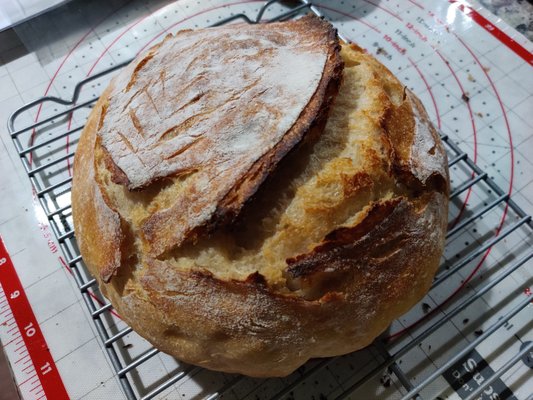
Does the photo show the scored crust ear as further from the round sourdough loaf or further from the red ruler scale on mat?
the red ruler scale on mat

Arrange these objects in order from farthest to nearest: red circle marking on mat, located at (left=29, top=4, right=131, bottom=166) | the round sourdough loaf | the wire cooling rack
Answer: red circle marking on mat, located at (left=29, top=4, right=131, bottom=166) < the wire cooling rack < the round sourdough loaf

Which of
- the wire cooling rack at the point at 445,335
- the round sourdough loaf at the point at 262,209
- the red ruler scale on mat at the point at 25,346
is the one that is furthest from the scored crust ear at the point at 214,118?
the red ruler scale on mat at the point at 25,346

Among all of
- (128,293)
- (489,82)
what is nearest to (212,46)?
(128,293)

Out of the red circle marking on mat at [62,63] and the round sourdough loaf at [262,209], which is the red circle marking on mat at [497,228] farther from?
the red circle marking on mat at [62,63]

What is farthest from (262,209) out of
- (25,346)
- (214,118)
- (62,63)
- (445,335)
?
(62,63)

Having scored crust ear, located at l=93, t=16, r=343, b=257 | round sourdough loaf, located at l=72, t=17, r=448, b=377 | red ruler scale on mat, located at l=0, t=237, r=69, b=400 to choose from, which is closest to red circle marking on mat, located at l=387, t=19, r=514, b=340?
round sourdough loaf, located at l=72, t=17, r=448, b=377
